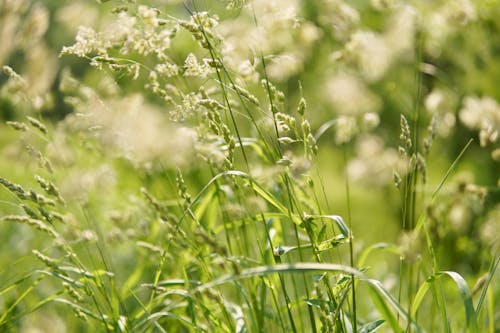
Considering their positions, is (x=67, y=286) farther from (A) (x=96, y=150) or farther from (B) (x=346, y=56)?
(B) (x=346, y=56)

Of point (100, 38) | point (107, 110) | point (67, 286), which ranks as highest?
point (100, 38)

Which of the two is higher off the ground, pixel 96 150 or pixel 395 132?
pixel 96 150

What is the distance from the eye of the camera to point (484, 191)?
1.50 meters

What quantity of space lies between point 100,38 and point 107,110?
0.14 meters

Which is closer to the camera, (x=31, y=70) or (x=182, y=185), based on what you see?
(x=182, y=185)

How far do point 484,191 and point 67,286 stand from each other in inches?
38.9

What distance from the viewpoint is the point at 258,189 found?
1.17 meters

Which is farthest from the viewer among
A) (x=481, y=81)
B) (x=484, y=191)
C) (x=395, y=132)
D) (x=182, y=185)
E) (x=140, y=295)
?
(x=395, y=132)

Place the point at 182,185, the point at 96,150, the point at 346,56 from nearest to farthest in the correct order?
1. the point at 182,185
2. the point at 346,56
3. the point at 96,150

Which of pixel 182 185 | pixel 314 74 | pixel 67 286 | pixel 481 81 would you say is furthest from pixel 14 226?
pixel 314 74

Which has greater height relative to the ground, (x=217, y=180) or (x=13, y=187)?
(x=13, y=187)

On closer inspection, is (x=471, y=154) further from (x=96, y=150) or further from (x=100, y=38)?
(x=100, y=38)

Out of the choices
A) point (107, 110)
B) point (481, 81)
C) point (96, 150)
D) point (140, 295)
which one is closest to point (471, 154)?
point (481, 81)

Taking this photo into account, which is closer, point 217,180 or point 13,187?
point 13,187
